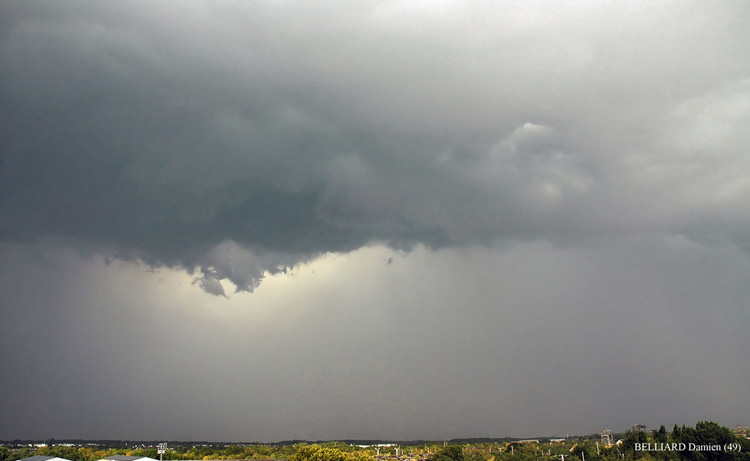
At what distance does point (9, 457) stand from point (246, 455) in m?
76.8

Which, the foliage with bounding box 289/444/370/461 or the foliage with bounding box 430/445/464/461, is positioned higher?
the foliage with bounding box 289/444/370/461

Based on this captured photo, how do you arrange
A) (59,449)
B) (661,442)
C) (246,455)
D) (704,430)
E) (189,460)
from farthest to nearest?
(246,455)
(59,449)
(189,460)
(661,442)
(704,430)

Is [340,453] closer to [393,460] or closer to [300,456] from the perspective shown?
[300,456]

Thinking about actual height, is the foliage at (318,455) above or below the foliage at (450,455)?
above

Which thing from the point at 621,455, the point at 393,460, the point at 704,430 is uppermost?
the point at 704,430

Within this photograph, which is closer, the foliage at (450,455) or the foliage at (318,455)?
the foliage at (318,455)

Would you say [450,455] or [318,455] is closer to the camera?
[318,455]

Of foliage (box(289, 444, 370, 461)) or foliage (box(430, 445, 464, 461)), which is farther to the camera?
foliage (box(430, 445, 464, 461))

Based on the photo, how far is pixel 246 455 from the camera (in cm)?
19475

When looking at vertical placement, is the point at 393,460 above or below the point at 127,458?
below

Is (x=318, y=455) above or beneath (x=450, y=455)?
above

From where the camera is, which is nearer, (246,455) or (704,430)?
(704,430)

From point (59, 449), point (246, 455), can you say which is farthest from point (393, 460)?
point (59, 449)

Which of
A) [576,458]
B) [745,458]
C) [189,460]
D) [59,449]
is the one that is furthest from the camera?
[59,449]
